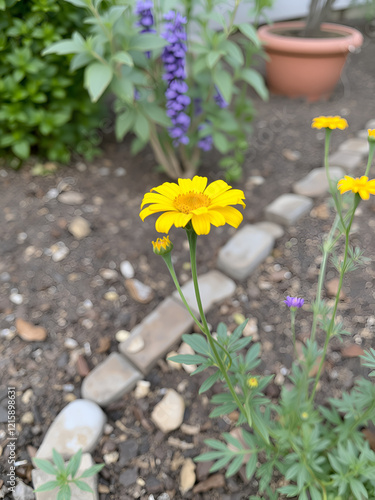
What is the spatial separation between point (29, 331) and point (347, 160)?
6.46 ft

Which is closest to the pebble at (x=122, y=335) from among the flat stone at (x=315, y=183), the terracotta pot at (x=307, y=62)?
the flat stone at (x=315, y=183)

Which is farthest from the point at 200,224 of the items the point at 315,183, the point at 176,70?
the point at 315,183

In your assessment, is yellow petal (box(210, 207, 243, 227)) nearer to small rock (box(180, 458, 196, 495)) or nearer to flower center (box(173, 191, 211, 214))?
flower center (box(173, 191, 211, 214))

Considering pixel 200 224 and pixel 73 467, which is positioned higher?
pixel 200 224

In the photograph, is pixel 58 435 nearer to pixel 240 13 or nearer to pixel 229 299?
pixel 229 299

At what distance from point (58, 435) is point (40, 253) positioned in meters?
0.86

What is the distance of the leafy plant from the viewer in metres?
1.57

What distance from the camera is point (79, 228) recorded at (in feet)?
6.29

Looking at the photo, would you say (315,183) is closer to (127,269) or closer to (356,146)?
(356,146)

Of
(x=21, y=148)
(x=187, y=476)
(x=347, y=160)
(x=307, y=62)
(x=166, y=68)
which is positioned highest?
(x=166, y=68)

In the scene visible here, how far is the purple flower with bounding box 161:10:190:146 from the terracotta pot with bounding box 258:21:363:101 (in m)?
1.52

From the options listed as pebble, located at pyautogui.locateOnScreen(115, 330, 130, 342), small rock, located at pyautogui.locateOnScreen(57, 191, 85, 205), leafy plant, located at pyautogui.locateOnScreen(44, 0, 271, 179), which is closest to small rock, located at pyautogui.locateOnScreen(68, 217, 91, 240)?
small rock, located at pyautogui.locateOnScreen(57, 191, 85, 205)

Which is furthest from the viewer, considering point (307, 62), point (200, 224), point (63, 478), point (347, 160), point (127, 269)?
point (307, 62)

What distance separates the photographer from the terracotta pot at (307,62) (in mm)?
2932
